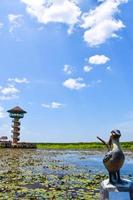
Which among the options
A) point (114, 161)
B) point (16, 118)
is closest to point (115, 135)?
point (114, 161)

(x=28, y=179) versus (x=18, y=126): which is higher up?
(x=18, y=126)

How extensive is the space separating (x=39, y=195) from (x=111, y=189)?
6.11 meters

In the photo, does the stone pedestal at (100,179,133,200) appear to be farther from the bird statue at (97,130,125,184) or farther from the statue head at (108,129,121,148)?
the statue head at (108,129,121,148)

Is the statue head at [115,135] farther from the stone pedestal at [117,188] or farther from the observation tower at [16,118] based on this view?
the observation tower at [16,118]

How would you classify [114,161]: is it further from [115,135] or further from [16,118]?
[16,118]

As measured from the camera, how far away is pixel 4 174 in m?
22.2

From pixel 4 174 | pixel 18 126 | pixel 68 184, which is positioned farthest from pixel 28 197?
pixel 18 126

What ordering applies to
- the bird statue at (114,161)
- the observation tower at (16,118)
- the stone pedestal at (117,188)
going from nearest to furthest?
the stone pedestal at (117,188) → the bird statue at (114,161) → the observation tower at (16,118)

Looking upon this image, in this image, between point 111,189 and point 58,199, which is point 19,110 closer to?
point 58,199

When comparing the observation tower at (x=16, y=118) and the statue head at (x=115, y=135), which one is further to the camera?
the observation tower at (x=16, y=118)

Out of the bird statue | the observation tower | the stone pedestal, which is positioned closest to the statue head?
the bird statue

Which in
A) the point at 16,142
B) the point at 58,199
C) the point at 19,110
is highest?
the point at 19,110

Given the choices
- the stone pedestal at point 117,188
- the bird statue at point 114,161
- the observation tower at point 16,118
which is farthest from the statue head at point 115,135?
the observation tower at point 16,118

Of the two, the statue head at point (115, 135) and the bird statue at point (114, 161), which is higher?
the statue head at point (115, 135)
